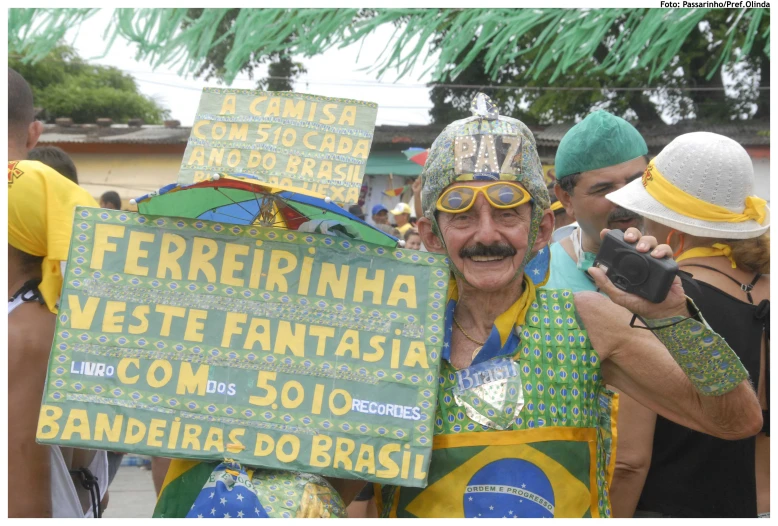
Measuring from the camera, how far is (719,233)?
2.80 meters

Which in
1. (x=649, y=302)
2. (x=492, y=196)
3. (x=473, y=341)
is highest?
(x=492, y=196)

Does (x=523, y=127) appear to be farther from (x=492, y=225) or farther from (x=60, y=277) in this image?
(x=60, y=277)

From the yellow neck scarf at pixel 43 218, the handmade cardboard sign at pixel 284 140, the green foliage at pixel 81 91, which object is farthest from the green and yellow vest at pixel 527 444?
the green foliage at pixel 81 91

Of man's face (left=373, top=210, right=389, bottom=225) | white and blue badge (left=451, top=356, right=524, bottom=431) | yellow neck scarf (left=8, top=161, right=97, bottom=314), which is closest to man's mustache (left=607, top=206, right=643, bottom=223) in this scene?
white and blue badge (left=451, top=356, right=524, bottom=431)

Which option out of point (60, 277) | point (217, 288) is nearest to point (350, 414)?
point (217, 288)

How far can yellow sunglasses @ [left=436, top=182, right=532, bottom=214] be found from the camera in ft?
7.65

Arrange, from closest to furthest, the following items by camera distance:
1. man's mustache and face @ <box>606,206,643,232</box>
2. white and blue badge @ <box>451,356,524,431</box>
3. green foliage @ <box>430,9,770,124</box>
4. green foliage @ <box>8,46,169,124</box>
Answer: white and blue badge @ <box>451,356,524,431</box>
man's mustache and face @ <box>606,206,643,232</box>
green foliage @ <box>430,9,770,124</box>
green foliage @ <box>8,46,169,124</box>

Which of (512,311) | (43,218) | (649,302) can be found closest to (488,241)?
(512,311)

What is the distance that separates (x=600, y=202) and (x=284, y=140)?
166cm

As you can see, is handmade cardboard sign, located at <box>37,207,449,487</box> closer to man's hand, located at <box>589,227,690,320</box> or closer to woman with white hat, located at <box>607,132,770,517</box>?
man's hand, located at <box>589,227,690,320</box>

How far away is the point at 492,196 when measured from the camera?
233cm

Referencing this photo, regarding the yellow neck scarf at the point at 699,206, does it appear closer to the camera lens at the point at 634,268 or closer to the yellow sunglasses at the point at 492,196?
the yellow sunglasses at the point at 492,196

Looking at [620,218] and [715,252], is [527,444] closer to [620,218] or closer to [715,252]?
[715,252]

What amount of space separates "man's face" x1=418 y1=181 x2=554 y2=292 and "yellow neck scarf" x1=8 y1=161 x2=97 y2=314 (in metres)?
1.24
